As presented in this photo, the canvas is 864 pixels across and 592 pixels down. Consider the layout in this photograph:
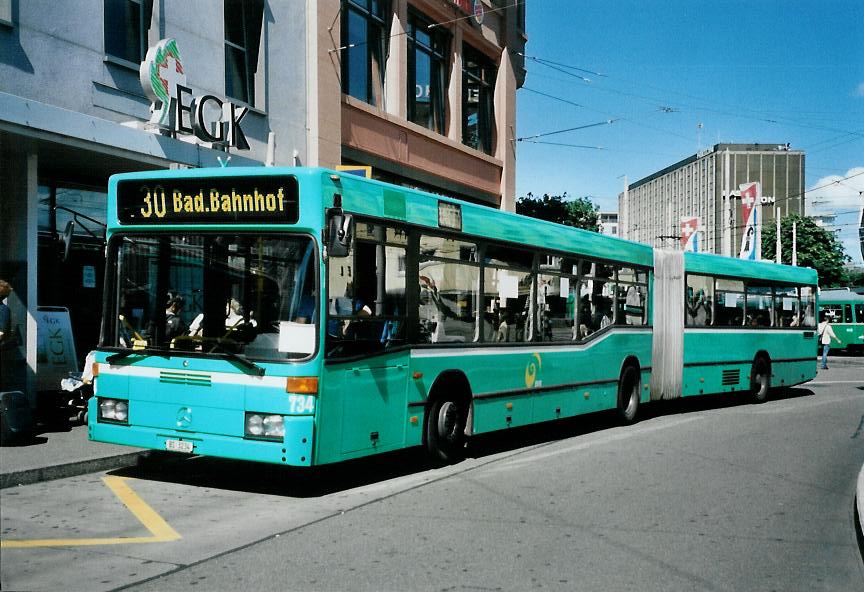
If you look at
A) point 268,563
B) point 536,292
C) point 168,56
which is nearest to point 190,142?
point 168,56

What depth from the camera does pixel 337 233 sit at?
752cm

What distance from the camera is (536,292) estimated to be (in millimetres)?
11617

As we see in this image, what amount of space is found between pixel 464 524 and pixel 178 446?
2.61 meters

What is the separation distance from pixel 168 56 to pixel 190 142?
4.28ft

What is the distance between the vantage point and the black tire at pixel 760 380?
18.1m

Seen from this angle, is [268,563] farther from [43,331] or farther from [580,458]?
[43,331]

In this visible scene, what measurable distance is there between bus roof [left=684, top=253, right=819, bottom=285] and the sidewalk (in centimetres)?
1062

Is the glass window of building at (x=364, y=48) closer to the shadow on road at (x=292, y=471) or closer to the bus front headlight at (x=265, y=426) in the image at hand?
the shadow on road at (x=292, y=471)

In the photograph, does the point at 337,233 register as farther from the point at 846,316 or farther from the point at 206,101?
the point at 846,316

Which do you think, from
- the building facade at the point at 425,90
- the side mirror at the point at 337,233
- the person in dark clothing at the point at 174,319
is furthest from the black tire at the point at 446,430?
the building facade at the point at 425,90

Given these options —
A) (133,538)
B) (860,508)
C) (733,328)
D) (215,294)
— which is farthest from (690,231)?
(133,538)

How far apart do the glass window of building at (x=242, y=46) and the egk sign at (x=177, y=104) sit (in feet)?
6.51

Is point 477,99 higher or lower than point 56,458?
higher

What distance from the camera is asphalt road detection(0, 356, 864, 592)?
5609 mm
